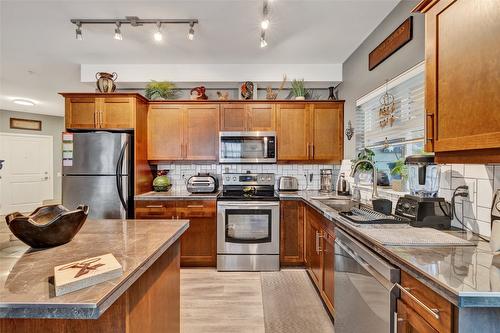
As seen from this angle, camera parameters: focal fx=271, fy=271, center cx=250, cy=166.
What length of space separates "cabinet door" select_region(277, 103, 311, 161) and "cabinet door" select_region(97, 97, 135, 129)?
195 centimetres

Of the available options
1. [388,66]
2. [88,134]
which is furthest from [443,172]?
[88,134]

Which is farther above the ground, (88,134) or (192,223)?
(88,134)

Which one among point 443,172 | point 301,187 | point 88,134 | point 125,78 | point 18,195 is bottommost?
point 18,195

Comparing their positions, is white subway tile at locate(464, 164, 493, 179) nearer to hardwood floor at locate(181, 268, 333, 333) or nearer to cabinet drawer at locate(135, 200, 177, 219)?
hardwood floor at locate(181, 268, 333, 333)

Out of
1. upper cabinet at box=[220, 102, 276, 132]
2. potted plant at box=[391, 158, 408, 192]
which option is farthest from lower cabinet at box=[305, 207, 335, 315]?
upper cabinet at box=[220, 102, 276, 132]

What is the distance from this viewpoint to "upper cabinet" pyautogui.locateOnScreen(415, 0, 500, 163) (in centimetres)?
109

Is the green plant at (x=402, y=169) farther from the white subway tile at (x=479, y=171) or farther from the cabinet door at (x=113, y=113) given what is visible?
the cabinet door at (x=113, y=113)

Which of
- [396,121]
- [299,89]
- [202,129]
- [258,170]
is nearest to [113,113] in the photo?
[202,129]

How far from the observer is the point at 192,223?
331cm

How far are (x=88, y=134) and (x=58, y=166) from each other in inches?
210

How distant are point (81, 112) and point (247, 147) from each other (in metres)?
2.13

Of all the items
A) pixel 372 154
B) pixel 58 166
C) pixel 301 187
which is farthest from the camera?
pixel 58 166

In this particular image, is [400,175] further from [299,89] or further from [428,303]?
[299,89]

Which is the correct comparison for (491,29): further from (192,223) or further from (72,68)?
(72,68)
